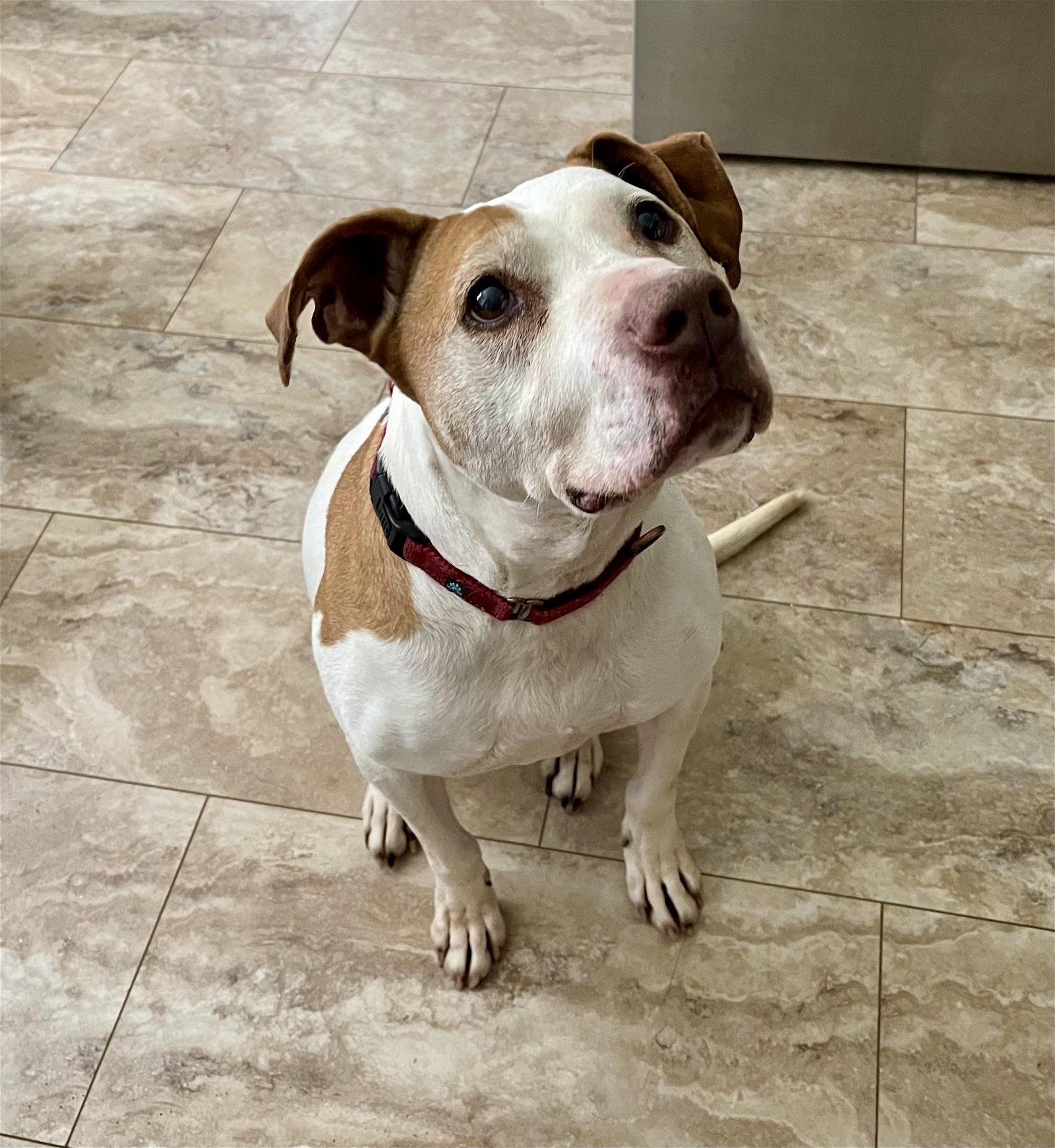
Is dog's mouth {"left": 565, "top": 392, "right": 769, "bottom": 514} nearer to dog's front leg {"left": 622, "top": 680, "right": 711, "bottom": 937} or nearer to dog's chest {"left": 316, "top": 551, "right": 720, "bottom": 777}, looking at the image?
dog's chest {"left": 316, "top": 551, "right": 720, "bottom": 777}

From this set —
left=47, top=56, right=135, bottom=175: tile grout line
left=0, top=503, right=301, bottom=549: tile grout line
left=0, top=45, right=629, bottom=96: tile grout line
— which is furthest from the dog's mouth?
left=47, top=56, right=135, bottom=175: tile grout line

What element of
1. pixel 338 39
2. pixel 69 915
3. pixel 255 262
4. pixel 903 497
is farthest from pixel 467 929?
pixel 338 39

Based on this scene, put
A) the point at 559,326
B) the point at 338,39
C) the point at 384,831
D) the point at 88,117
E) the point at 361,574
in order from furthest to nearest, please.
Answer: the point at 338,39 → the point at 88,117 → the point at 384,831 → the point at 361,574 → the point at 559,326

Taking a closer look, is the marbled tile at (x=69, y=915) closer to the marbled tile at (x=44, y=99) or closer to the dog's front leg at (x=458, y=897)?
the dog's front leg at (x=458, y=897)

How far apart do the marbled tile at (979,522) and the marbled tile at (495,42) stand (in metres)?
1.67

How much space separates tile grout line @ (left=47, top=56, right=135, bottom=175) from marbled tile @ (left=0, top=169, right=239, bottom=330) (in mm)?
72

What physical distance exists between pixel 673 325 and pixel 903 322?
2029mm

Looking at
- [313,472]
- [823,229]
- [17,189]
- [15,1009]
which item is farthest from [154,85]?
[15,1009]

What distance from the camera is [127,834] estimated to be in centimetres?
225

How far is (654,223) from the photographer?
135 centimetres

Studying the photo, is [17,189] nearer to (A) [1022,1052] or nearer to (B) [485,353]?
(B) [485,353]

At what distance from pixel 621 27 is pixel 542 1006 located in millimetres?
3126

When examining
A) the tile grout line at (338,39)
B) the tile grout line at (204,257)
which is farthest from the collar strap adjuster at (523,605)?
the tile grout line at (338,39)

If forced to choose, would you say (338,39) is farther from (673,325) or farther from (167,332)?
(673,325)
